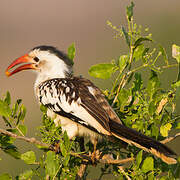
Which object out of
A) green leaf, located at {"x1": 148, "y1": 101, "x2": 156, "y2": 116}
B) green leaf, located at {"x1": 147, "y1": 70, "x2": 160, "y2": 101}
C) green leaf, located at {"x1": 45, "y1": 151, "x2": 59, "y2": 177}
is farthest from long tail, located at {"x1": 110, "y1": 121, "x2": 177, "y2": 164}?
green leaf, located at {"x1": 45, "y1": 151, "x2": 59, "y2": 177}

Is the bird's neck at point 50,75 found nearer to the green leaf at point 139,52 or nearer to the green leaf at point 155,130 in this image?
the green leaf at point 139,52

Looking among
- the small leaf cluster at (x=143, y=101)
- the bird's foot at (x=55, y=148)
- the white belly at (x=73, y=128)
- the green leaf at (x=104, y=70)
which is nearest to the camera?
the small leaf cluster at (x=143, y=101)

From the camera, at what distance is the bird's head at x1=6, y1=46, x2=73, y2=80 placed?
405 cm

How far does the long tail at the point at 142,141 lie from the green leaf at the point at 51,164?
566 millimetres

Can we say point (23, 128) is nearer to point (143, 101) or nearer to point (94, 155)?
point (94, 155)

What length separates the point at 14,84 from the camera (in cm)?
1204

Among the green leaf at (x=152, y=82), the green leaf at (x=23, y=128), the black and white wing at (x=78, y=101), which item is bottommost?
the green leaf at (x=23, y=128)

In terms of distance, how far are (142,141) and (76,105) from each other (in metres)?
0.82

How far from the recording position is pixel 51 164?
2.42 meters

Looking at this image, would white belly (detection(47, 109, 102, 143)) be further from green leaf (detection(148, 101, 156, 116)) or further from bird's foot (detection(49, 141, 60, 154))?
green leaf (detection(148, 101, 156, 116))

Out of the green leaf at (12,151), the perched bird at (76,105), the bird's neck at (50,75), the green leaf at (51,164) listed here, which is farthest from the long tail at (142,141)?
the bird's neck at (50,75)

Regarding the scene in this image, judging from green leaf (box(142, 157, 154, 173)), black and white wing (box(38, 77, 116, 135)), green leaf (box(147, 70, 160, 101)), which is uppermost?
green leaf (box(147, 70, 160, 101))

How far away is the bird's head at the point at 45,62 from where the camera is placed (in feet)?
13.3

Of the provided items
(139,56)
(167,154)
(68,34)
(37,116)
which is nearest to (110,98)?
(139,56)
